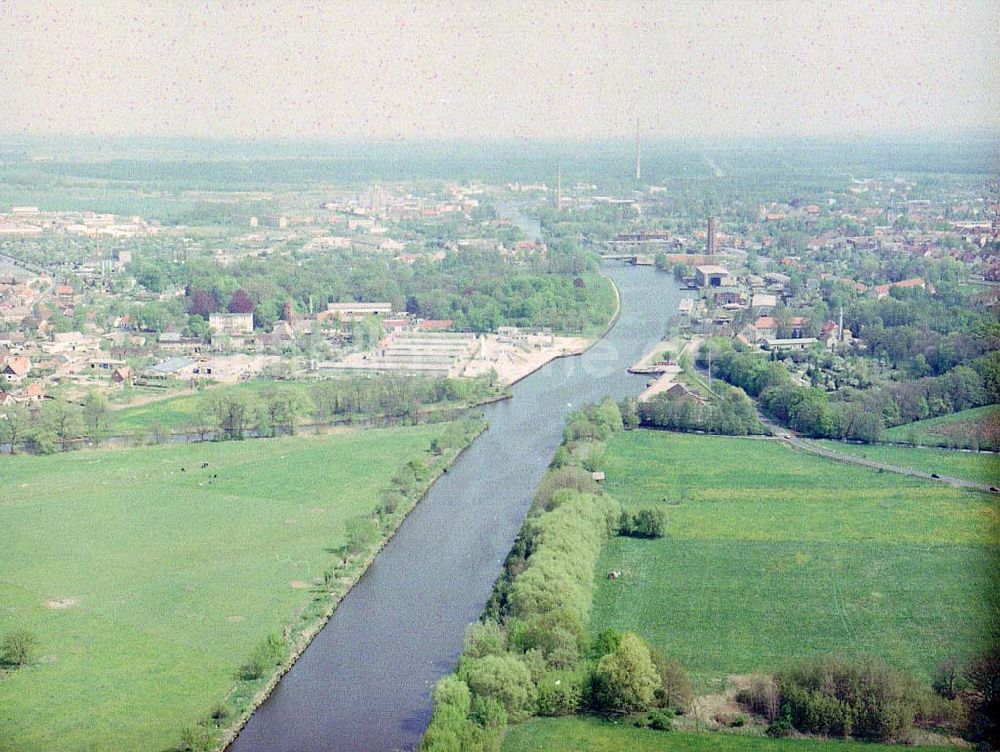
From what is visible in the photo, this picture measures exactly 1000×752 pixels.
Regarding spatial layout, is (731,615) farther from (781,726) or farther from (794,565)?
(781,726)

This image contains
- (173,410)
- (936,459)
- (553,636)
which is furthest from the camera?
(173,410)

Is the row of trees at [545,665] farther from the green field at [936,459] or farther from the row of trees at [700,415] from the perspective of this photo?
A: the row of trees at [700,415]

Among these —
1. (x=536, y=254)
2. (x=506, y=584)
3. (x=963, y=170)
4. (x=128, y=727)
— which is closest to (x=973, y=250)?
(x=963, y=170)

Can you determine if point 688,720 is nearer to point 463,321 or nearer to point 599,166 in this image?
point 463,321

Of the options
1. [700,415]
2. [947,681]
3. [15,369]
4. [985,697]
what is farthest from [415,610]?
[15,369]

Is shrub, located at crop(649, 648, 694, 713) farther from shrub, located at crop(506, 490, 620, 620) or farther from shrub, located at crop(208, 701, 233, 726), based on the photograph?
shrub, located at crop(208, 701, 233, 726)

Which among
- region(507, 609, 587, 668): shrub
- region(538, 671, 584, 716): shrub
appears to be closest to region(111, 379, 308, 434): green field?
region(507, 609, 587, 668): shrub
